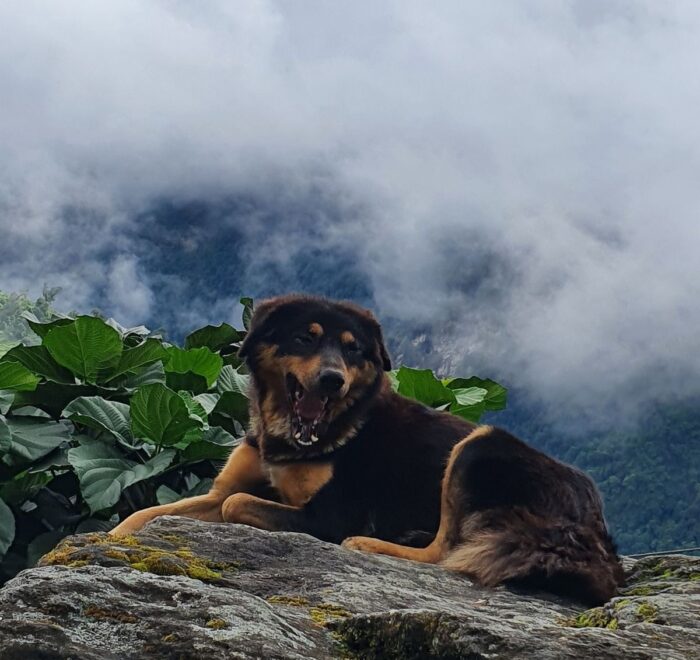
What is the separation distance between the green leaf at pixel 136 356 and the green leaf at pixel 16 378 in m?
0.54

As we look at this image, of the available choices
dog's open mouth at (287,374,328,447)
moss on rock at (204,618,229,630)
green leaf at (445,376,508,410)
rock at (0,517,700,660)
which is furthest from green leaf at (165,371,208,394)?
moss on rock at (204,618,229,630)

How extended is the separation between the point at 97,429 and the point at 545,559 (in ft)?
8.06

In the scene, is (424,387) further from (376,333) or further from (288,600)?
(288,600)

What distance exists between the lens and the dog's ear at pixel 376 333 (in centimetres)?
521

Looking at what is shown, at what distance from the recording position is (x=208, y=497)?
16.6 feet

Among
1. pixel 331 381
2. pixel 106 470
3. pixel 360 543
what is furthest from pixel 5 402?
pixel 360 543

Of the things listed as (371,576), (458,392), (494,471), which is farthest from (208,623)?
(458,392)

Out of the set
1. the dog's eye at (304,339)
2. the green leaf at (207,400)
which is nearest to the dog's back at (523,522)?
the dog's eye at (304,339)

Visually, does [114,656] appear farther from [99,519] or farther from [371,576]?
[99,519]

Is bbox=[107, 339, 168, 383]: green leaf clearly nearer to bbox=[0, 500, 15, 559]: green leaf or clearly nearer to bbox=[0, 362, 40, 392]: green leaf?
bbox=[0, 362, 40, 392]: green leaf

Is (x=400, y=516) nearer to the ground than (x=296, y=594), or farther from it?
farther from it

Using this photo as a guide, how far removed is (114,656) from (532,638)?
0.98 meters

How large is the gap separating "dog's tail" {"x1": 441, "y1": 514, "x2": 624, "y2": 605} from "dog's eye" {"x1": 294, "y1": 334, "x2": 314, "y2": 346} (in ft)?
3.84

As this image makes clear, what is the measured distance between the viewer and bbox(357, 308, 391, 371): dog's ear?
17.1 ft
